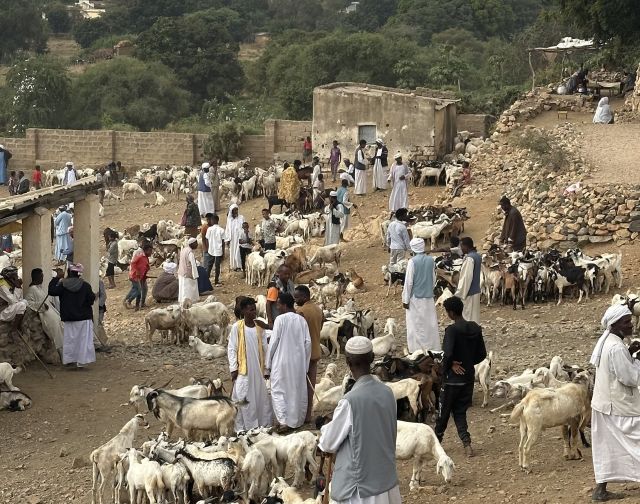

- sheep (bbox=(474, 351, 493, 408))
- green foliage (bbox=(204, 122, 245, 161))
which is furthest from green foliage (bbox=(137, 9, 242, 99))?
sheep (bbox=(474, 351, 493, 408))

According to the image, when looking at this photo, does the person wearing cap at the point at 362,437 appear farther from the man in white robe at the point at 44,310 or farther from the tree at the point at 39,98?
the tree at the point at 39,98

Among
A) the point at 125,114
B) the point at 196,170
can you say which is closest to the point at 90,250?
the point at 196,170

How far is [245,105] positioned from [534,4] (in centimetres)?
3087

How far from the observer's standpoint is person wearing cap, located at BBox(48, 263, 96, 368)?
13141 mm

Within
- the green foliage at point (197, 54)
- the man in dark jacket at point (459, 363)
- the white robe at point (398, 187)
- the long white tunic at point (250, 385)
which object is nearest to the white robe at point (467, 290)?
the long white tunic at point (250, 385)

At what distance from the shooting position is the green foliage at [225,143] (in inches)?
1309

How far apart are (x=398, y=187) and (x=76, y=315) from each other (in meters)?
9.58

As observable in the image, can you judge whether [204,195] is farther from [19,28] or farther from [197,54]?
[19,28]

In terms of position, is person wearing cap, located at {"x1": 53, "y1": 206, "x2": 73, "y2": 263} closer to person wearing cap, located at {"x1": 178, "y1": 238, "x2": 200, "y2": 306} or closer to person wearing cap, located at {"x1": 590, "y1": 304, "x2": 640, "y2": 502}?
person wearing cap, located at {"x1": 178, "y1": 238, "x2": 200, "y2": 306}

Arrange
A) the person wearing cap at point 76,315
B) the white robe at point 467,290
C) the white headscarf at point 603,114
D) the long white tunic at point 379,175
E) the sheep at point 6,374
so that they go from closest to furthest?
1. the sheep at point 6,374
2. the white robe at point 467,290
3. the person wearing cap at point 76,315
4. the long white tunic at point 379,175
5. the white headscarf at point 603,114

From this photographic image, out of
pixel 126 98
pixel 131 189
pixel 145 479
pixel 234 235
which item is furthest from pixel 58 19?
pixel 145 479

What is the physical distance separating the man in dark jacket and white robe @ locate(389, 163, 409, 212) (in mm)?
12137

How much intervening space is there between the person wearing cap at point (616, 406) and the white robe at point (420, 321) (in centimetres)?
463

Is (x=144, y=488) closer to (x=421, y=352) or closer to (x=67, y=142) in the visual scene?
(x=421, y=352)
